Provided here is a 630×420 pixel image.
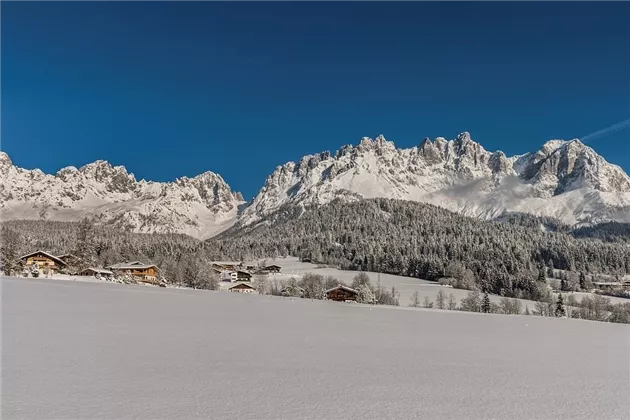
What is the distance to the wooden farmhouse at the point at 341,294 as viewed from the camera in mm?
95688

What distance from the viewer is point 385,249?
7672 inches

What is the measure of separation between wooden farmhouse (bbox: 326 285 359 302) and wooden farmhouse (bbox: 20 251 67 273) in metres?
57.4

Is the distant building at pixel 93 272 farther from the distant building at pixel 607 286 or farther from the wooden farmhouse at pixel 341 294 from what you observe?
the distant building at pixel 607 286

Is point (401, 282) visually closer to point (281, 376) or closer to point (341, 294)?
point (341, 294)

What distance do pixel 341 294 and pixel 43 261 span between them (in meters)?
63.5

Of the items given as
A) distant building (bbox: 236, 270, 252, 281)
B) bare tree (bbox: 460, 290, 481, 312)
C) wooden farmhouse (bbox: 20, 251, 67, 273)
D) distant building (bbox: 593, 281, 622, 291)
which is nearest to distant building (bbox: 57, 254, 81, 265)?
wooden farmhouse (bbox: 20, 251, 67, 273)

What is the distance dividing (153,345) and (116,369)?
14.1 ft

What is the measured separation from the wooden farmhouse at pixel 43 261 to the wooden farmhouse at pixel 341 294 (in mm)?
57366

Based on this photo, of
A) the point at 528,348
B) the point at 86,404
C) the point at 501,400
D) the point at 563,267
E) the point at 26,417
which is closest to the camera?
the point at 26,417

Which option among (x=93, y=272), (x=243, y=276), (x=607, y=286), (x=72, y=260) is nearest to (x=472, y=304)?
(x=243, y=276)

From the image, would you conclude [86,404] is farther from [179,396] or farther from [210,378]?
[210,378]

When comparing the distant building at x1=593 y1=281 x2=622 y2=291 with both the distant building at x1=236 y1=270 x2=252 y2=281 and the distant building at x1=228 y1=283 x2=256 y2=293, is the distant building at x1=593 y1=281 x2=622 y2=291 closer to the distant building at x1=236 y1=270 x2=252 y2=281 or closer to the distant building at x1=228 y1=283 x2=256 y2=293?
the distant building at x1=236 y1=270 x2=252 y2=281

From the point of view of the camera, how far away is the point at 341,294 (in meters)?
97.3

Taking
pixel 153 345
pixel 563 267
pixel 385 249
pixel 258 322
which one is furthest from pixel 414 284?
pixel 153 345
